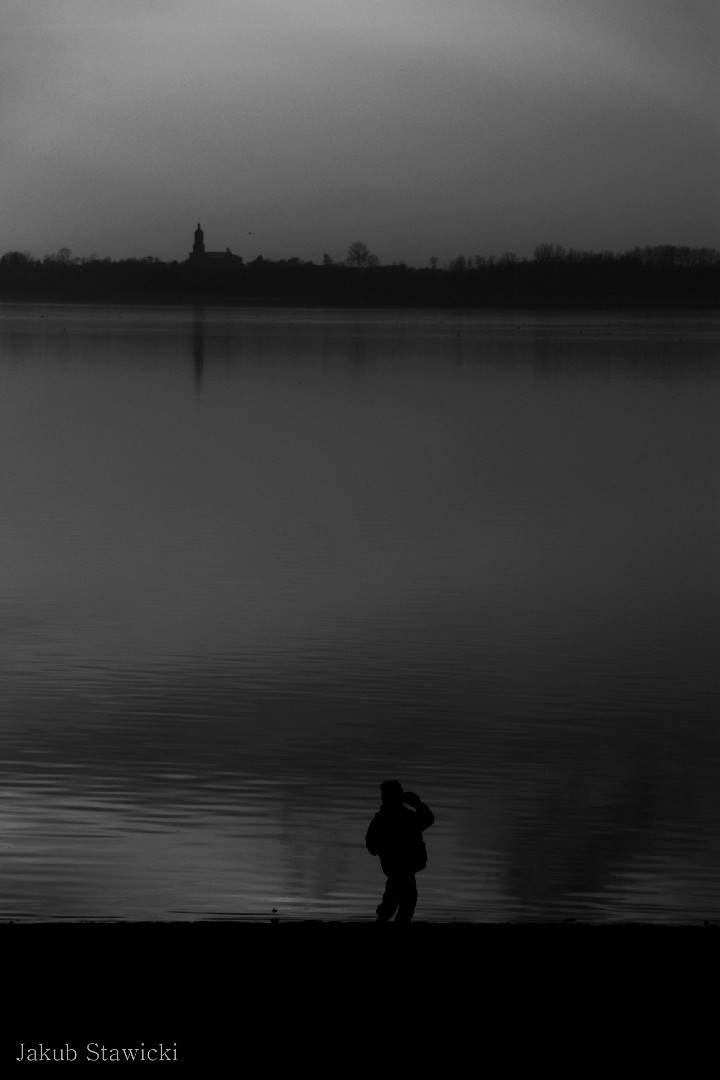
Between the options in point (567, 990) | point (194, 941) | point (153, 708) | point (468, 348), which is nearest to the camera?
point (567, 990)

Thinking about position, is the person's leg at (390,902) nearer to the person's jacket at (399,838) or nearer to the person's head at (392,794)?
the person's jacket at (399,838)

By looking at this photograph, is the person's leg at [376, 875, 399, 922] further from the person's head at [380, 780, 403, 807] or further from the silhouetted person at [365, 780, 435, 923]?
the person's head at [380, 780, 403, 807]

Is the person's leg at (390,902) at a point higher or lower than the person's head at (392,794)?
lower

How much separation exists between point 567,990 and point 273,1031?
156 centimetres

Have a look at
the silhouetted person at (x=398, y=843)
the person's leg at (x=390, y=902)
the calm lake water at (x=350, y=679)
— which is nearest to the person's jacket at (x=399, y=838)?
the silhouetted person at (x=398, y=843)

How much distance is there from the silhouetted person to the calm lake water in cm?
239

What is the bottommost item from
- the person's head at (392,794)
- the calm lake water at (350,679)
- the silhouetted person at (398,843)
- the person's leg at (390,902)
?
the calm lake water at (350,679)

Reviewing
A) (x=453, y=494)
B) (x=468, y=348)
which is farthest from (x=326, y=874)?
(x=468, y=348)

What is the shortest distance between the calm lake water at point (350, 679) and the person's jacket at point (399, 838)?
8.38ft

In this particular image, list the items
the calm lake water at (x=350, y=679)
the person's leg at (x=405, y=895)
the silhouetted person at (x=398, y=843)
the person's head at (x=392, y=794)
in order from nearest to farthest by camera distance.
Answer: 1. the person's head at (x=392, y=794)
2. the silhouetted person at (x=398, y=843)
3. the person's leg at (x=405, y=895)
4. the calm lake water at (x=350, y=679)

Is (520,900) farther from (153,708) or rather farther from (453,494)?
(453,494)

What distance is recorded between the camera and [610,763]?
16.7 metres

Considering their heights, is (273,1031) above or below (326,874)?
above

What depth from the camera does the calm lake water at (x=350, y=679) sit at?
12898mm
